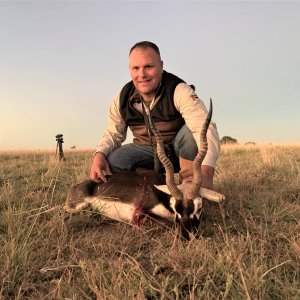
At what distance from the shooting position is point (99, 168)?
4.95 meters

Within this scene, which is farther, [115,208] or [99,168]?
[99,168]

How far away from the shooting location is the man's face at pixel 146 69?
4887 millimetres

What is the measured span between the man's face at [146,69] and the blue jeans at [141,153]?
70 cm

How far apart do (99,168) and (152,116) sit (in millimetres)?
981

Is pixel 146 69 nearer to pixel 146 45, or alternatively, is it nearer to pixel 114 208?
pixel 146 45

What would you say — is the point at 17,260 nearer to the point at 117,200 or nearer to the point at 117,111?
the point at 117,200

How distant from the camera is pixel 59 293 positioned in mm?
2430

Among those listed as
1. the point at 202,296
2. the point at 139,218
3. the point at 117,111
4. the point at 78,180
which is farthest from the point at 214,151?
the point at 78,180

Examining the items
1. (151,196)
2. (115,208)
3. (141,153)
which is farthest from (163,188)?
(141,153)

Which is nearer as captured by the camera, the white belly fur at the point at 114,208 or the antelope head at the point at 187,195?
the antelope head at the point at 187,195

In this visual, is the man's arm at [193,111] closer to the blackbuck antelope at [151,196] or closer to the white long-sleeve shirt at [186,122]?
the white long-sleeve shirt at [186,122]

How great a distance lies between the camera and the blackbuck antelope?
3615 mm

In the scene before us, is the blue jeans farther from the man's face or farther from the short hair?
the short hair

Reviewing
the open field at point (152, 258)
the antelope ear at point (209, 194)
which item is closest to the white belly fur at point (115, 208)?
the open field at point (152, 258)
